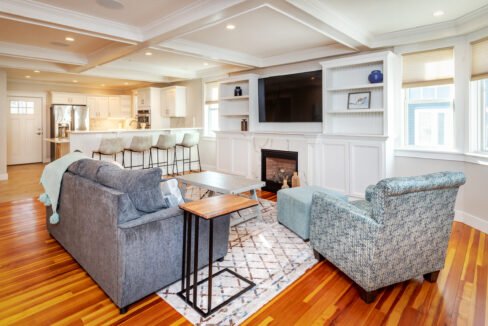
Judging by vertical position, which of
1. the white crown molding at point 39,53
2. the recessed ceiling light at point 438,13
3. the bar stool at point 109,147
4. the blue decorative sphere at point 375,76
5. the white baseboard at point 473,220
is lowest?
the white baseboard at point 473,220

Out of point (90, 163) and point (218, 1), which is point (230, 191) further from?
point (218, 1)

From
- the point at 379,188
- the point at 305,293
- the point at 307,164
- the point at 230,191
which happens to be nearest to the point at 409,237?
the point at 379,188

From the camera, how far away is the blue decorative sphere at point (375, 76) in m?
4.35

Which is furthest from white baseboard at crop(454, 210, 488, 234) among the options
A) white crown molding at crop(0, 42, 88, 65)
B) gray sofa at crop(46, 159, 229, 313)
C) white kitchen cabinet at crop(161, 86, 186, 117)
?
white crown molding at crop(0, 42, 88, 65)

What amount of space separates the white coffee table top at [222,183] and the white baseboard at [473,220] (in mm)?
2608

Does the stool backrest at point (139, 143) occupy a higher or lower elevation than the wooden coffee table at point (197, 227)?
higher

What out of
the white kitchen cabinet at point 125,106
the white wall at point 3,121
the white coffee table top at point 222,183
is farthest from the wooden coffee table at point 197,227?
the white kitchen cabinet at point 125,106

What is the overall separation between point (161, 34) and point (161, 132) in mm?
3445

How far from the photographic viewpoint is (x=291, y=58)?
5.42 metres

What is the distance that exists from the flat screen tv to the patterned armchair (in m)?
3.12

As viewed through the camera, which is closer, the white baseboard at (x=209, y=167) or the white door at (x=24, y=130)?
the white baseboard at (x=209, y=167)

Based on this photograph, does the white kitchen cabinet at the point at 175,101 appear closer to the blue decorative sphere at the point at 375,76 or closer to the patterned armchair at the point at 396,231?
the blue decorative sphere at the point at 375,76

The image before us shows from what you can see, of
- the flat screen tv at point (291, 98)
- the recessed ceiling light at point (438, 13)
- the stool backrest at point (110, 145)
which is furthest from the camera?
the stool backrest at point (110, 145)

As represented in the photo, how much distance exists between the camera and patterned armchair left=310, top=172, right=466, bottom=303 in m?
2.05
